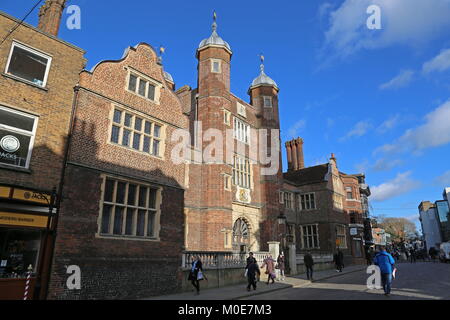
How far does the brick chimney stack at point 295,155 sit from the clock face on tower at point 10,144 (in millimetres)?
37069

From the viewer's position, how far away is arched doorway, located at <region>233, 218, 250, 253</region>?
2242 cm

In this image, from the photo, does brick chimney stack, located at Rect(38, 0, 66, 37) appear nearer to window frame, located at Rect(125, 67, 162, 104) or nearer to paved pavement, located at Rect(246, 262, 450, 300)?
window frame, located at Rect(125, 67, 162, 104)

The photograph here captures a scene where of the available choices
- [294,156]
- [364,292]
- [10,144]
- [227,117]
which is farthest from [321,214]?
[10,144]

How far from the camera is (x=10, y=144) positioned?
33.9ft

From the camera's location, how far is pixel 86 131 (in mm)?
12195

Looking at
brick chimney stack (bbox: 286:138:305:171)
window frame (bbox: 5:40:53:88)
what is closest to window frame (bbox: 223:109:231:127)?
window frame (bbox: 5:40:53:88)

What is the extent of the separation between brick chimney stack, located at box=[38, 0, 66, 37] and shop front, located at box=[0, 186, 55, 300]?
8.15 meters

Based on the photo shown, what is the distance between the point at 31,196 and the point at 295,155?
3803cm

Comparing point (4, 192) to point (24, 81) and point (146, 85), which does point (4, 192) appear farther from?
point (146, 85)

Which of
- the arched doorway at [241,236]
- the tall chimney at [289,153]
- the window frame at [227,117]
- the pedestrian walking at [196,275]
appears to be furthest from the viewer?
the tall chimney at [289,153]

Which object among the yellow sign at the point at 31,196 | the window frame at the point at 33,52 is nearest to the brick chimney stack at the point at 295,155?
the window frame at the point at 33,52

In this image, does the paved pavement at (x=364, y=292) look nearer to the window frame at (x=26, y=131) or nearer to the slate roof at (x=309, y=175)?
the window frame at (x=26, y=131)

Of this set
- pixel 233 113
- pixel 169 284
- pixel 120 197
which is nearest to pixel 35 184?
pixel 120 197

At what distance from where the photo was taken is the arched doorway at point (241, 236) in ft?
73.6
